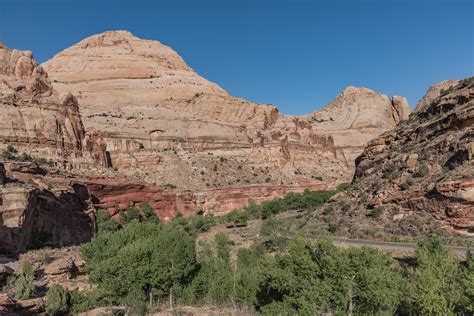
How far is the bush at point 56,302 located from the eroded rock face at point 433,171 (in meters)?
21.0

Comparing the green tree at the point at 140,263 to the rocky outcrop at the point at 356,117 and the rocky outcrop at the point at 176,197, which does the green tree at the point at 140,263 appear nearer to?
the rocky outcrop at the point at 176,197

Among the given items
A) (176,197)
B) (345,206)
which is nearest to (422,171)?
(345,206)

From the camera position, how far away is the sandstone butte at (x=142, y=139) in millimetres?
41312

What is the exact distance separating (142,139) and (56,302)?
6322cm

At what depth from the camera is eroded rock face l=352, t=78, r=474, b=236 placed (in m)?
24.3

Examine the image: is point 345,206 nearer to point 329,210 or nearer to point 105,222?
point 329,210

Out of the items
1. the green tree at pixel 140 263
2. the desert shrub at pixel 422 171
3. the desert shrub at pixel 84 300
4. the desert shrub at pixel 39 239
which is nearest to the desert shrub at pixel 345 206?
the desert shrub at pixel 422 171

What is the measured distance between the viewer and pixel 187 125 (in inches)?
3339

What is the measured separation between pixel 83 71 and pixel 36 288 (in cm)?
10345

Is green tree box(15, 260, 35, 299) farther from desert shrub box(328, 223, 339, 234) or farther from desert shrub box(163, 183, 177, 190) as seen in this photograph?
desert shrub box(163, 183, 177, 190)

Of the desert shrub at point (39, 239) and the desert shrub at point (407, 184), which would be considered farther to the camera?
the desert shrub at point (407, 184)

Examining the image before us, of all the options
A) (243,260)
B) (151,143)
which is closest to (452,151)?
(243,260)

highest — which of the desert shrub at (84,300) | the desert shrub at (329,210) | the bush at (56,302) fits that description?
the desert shrub at (329,210)

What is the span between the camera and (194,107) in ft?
316
